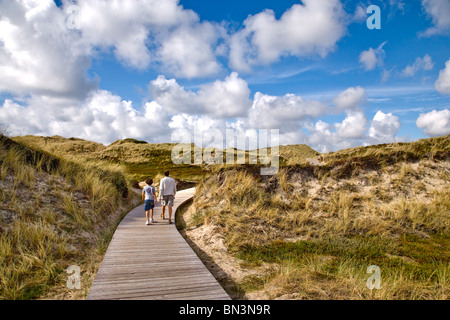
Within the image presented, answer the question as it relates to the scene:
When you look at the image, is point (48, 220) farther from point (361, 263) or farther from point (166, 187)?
point (361, 263)

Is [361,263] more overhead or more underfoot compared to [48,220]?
more underfoot

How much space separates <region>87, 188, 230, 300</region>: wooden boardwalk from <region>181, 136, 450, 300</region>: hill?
3.38 feet

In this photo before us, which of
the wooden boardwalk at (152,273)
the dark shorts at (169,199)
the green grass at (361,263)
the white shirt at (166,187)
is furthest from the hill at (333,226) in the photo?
the white shirt at (166,187)

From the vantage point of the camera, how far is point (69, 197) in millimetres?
9297

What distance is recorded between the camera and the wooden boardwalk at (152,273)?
4387 mm

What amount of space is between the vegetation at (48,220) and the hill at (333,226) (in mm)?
3522

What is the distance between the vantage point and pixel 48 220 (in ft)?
25.6

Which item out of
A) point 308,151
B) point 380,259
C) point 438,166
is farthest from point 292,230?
point 308,151

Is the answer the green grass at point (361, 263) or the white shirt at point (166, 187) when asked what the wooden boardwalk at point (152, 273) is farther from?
the white shirt at point (166, 187)

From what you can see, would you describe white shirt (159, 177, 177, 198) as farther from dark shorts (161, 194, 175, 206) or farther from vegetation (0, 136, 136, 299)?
vegetation (0, 136, 136, 299)

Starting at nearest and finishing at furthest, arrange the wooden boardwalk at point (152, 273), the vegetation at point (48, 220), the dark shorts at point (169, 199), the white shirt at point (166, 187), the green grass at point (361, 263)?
the wooden boardwalk at point (152, 273) → the green grass at point (361, 263) → the vegetation at point (48, 220) → the white shirt at point (166, 187) → the dark shorts at point (169, 199)

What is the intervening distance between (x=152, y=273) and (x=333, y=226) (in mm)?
7765

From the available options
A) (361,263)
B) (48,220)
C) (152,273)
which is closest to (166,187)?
(48,220)

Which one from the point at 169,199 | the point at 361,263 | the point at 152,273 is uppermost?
the point at 169,199
